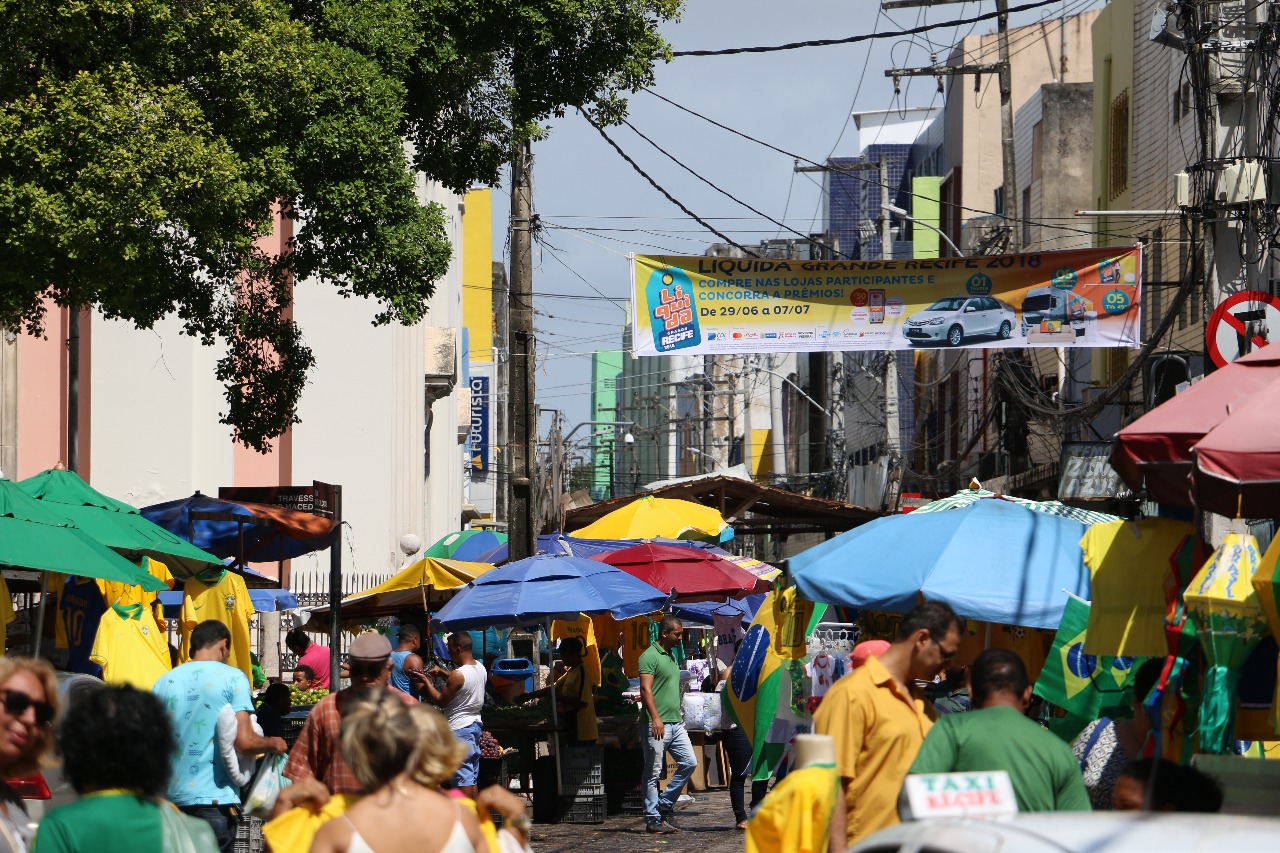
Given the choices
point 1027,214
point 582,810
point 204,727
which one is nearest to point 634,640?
point 582,810

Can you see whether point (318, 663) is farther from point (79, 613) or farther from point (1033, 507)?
point (1033, 507)

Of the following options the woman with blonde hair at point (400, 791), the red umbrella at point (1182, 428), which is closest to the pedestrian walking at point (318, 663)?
the red umbrella at point (1182, 428)

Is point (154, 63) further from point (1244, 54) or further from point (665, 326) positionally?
point (1244, 54)

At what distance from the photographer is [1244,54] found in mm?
14672

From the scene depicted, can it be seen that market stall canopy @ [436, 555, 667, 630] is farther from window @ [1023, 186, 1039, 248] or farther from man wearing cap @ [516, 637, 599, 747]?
window @ [1023, 186, 1039, 248]

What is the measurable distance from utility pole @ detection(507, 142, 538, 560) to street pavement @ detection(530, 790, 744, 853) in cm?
553

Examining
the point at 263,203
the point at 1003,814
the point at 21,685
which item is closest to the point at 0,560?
the point at 263,203

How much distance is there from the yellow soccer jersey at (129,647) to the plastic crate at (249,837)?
4.05 ft

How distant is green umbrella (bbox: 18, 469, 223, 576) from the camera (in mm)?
11719

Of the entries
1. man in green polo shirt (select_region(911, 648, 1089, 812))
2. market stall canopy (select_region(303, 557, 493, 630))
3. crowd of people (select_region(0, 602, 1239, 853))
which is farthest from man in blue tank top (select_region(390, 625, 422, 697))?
man in green polo shirt (select_region(911, 648, 1089, 812))

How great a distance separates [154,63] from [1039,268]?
1047 cm

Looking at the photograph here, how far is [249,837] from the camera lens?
11.6 meters

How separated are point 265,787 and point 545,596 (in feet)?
20.4

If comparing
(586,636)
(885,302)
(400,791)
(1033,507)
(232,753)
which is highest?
(885,302)
